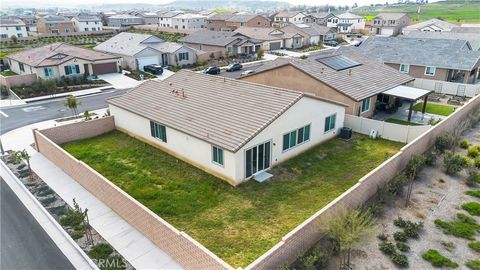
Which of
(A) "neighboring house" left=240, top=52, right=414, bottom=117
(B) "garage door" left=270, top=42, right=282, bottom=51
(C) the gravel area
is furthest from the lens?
(B) "garage door" left=270, top=42, right=282, bottom=51

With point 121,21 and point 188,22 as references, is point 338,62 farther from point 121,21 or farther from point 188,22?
point 121,21

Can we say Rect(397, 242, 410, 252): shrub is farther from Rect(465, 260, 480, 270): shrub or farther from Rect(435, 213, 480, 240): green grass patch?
Rect(435, 213, 480, 240): green grass patch

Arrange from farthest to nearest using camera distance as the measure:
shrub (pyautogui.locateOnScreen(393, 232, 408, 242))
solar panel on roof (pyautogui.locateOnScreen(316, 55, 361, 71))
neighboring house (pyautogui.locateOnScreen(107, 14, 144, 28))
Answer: neighboring house (pyautogui.locateOnScreen(107, 14, 144, 28)), solar panel on roof (pyautogui.locateOnScreen(316, 55, 361, 71)), shrub (pyautogui.locateOnScreen(393, 232, 408, 242))

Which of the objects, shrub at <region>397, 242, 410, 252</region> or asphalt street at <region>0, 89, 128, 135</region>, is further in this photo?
asphalt street at <region>0, 89, 128, 135</region>

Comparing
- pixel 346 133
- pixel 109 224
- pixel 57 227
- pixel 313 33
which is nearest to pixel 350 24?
pixel 313 33

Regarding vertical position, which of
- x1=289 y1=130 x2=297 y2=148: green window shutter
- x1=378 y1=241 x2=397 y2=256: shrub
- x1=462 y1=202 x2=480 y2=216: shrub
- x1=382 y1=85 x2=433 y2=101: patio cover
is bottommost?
x1=462 y1=202 x2=480 y2=216: shrub

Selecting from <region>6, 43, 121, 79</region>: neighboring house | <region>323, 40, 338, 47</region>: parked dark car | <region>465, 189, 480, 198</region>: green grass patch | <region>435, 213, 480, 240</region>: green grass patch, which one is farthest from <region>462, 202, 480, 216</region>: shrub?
<region>323, 40, 338, 47</region>: parked dark car

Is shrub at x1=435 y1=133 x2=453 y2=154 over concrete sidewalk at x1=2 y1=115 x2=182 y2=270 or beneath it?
over

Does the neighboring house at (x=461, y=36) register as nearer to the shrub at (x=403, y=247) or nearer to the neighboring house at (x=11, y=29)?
the shrub at (x=403, y=247)
